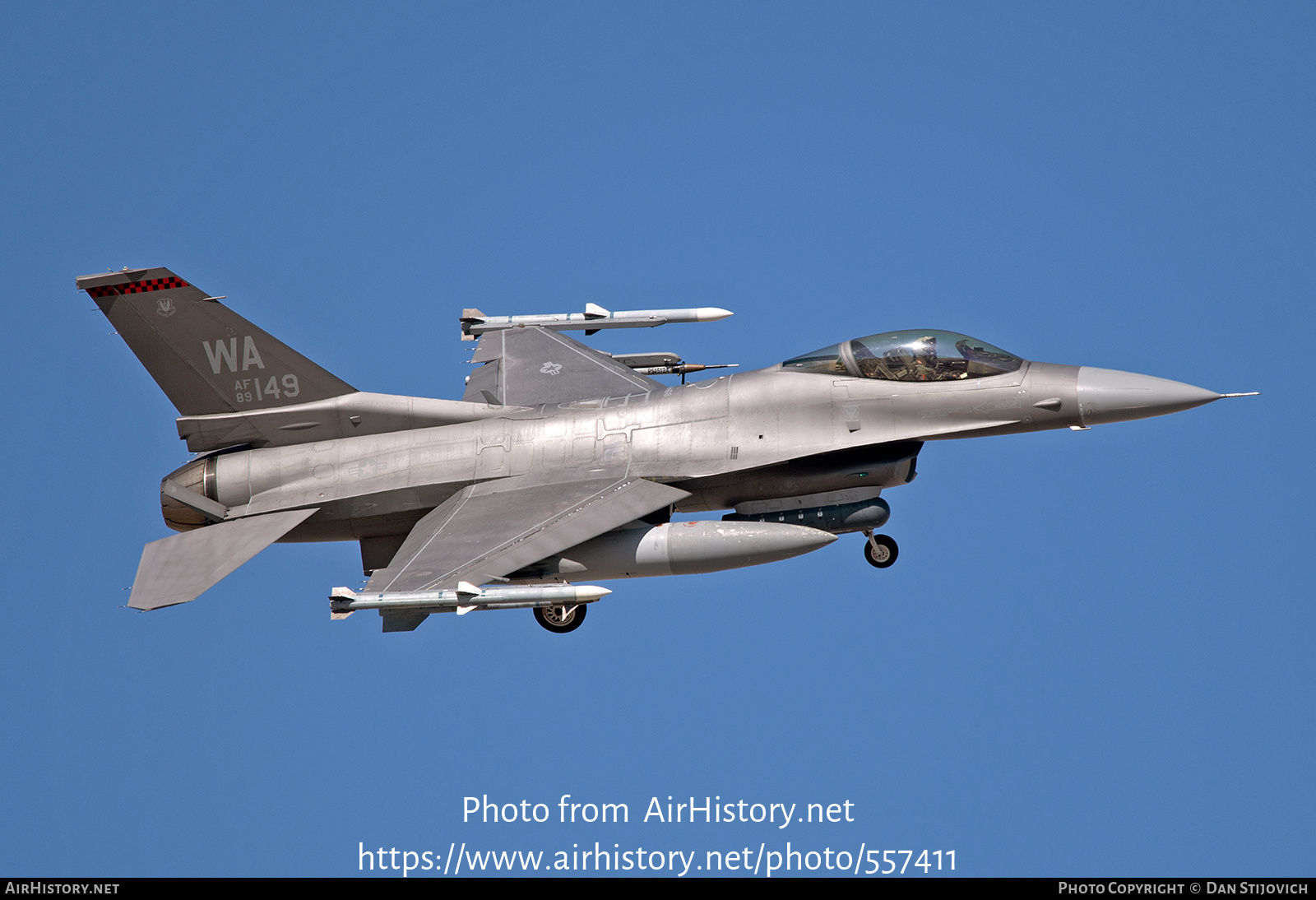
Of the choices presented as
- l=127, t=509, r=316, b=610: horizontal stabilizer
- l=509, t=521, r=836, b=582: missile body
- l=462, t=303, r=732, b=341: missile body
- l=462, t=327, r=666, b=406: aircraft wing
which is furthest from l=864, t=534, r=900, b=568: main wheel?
l=127, t=509, r=316, b=610: horizontal stabilizer

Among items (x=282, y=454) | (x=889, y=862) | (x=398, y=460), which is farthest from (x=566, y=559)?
(x=889, y=862)

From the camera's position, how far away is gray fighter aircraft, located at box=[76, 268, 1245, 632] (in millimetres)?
20828

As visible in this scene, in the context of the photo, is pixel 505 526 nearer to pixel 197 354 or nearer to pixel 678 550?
pixel 678 550

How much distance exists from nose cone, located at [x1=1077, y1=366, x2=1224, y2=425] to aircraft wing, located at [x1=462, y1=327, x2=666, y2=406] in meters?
5.85

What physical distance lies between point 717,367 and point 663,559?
16.6ft

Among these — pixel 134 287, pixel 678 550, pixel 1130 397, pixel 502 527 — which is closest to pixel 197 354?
pixel 134 287

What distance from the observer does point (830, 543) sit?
2094 cm

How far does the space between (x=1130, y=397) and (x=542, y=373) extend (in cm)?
858

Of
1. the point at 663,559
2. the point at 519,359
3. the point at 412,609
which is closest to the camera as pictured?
the point at 412,609

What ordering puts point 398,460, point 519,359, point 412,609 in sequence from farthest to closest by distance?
1. point 519,359
2. point 398,460
3. point 412,609

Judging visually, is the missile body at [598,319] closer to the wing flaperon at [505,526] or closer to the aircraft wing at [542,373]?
the aircraft wing at [542,373]

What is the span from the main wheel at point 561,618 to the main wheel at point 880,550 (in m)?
3.96

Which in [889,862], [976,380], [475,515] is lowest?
[889,862]

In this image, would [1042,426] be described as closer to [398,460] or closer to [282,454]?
[398,460]
